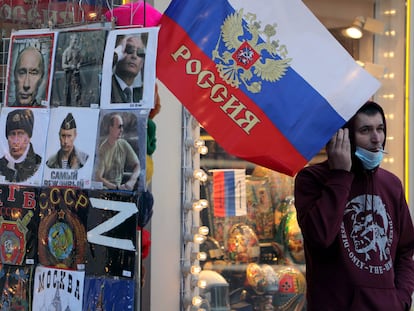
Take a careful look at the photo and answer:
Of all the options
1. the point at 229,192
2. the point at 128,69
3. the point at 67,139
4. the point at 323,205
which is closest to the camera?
the point at 128,69

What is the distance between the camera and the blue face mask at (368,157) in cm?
304

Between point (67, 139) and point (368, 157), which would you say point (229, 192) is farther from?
point (67, 139)

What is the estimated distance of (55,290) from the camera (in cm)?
266

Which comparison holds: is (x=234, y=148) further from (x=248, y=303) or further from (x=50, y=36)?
(x=248, y=303)

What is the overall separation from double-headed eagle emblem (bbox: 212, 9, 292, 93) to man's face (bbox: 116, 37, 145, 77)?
1.04 ft

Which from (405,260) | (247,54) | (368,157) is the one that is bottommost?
(405,260)

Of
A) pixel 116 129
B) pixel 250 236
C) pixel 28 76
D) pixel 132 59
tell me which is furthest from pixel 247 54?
pixel 250 236

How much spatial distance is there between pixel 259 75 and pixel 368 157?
62 cm

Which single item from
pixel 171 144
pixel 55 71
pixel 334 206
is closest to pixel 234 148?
pixel 334 206

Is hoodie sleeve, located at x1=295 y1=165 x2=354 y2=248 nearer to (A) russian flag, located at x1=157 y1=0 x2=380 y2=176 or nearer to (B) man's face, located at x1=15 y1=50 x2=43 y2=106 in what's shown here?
(A) russian flag, located at x1=157 y1=0 x2=380 y2=176

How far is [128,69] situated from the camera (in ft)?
8.48

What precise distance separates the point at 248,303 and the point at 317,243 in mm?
2649

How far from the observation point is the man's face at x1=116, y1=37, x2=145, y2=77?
257 cm

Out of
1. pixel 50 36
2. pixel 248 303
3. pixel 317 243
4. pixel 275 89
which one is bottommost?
pixel 248 303
